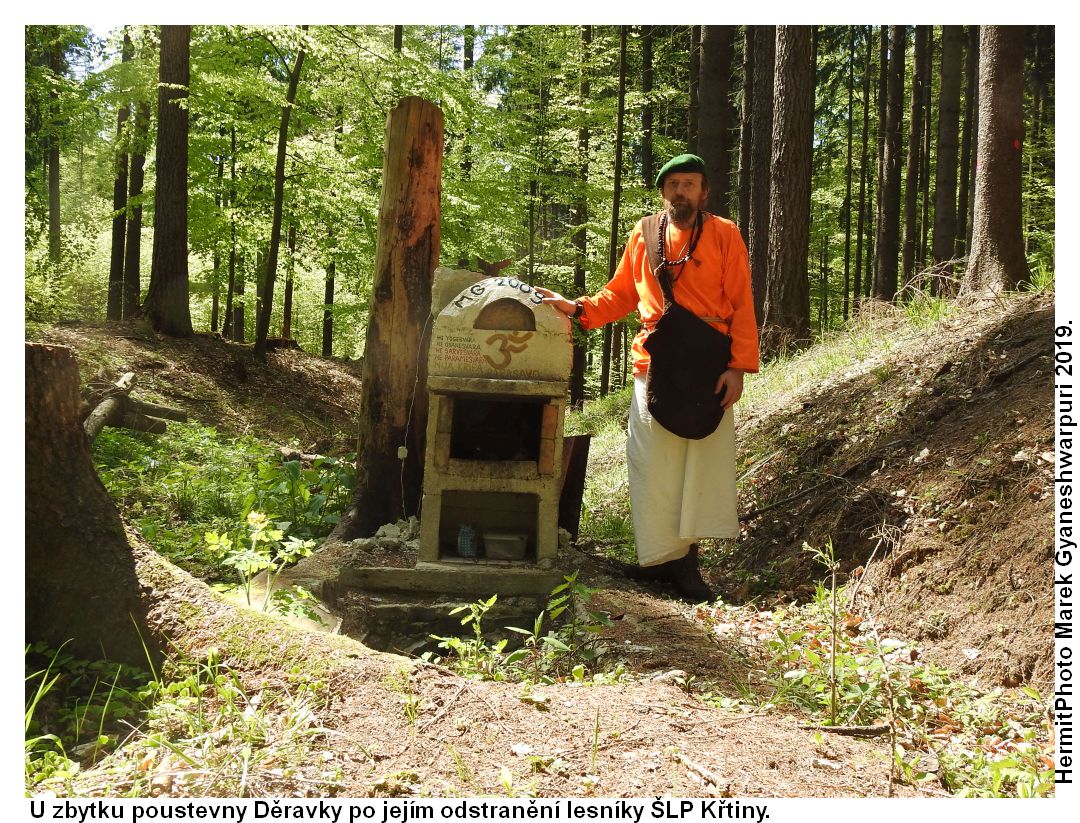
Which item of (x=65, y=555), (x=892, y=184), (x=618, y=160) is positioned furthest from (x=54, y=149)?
(x=65, y=555)

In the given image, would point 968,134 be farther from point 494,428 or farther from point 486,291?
point 486,291

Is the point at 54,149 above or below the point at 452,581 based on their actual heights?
above

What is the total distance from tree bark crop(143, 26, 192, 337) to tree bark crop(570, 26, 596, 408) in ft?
19.8

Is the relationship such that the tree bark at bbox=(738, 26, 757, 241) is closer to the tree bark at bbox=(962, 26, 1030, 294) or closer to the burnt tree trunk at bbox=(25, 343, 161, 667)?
the tree bark at bbox=(962, 26, 1030, 294)

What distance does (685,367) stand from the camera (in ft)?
14.5

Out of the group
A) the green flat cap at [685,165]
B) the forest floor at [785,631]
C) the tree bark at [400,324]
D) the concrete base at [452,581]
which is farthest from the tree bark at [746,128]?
the concrete base at [452,581]

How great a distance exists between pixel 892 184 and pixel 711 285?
12.7 metres

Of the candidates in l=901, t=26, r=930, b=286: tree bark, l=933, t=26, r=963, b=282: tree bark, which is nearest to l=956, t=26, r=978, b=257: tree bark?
l=901, t=26, r=930, b=286: tree bark

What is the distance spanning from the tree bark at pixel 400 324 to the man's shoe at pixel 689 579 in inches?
70.2

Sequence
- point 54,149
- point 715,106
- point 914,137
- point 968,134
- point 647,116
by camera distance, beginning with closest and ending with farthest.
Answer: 1. point 715,106
2. point 914,137
3. point 647,116
4. point 968,134
5. point 54,149

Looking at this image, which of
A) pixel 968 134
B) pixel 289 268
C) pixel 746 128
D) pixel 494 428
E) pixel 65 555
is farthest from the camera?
pixel 968 134

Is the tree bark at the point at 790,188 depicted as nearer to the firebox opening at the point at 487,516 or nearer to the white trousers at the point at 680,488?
the white trousers at the point at 680,488

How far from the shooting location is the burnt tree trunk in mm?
2941
